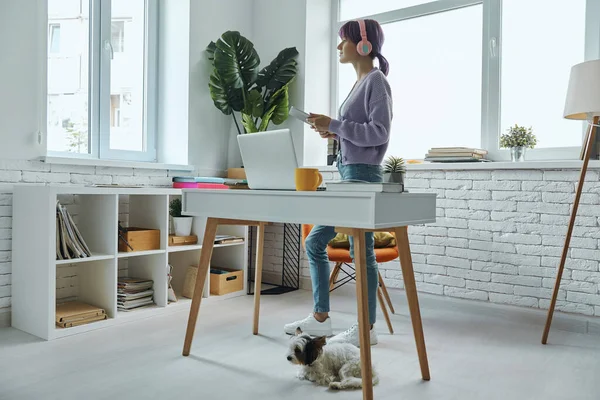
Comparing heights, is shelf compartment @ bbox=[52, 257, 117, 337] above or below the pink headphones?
below

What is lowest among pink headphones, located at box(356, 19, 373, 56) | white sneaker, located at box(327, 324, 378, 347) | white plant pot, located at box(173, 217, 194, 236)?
white sneaker, located at box(327, 324, 378, 347)

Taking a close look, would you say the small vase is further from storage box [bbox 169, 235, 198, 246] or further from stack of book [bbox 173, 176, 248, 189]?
storage box [bbox 169, 235, 198, 246]

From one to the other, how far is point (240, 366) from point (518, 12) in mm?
2924

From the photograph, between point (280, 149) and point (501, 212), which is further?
point (501, 212)

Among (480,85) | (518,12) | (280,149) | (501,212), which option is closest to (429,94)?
(480,85)

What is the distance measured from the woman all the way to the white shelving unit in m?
1.15

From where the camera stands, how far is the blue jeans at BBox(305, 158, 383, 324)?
2398 millimetres

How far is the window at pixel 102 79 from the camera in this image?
11.2 ft

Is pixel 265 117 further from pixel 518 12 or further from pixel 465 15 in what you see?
pixel 518 12

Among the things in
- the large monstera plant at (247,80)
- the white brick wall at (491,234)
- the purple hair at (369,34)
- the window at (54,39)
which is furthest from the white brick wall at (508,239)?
the window at (54,39)

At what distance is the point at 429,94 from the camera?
3.87 metres

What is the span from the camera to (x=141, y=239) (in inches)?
126

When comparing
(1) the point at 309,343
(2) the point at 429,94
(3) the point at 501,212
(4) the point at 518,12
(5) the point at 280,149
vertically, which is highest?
(4) the point at 518,12

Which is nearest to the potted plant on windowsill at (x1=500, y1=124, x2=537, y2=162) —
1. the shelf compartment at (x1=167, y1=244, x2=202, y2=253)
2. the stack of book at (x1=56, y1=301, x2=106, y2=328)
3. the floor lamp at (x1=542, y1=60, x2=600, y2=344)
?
the floor lamp at (x1=542, y1=60, x2=600, y2=344)
